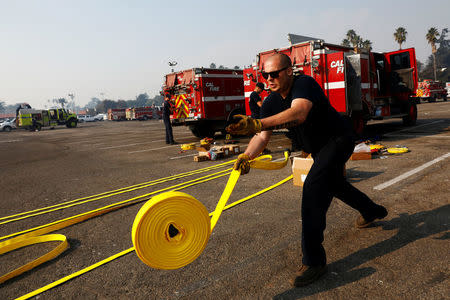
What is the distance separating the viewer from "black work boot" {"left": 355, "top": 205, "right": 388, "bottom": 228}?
3275mm

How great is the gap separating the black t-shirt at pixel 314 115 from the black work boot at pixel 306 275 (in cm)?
95

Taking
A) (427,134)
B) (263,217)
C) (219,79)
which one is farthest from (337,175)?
(219,79)

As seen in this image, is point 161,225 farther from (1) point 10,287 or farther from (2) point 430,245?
(2) point 430,245

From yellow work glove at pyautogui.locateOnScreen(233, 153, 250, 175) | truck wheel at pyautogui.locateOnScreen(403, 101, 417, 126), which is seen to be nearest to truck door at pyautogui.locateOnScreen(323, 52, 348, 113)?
truck wheel at pyautogui.locateOnScreen(403, 101, 417, 126)

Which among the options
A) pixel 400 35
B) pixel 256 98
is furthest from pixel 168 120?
pixel 400 35

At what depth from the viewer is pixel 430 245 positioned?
2.99 m

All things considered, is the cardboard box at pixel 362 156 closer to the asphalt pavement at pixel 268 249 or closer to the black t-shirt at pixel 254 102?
the asphalt pavement at pixel 268 249

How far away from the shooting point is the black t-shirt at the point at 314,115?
95.8 inches

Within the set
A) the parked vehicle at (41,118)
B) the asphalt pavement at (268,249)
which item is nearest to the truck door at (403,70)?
the asphalt pavement at (268,249)

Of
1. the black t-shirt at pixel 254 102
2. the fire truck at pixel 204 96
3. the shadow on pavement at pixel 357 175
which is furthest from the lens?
the fire truck at pixel 204 96

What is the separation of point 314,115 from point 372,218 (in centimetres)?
147

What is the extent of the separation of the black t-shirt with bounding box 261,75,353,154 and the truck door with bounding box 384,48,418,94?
10533 millimetres

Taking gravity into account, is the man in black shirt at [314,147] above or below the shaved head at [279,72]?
below

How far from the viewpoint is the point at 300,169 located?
16.4 feet
